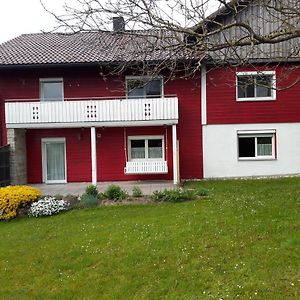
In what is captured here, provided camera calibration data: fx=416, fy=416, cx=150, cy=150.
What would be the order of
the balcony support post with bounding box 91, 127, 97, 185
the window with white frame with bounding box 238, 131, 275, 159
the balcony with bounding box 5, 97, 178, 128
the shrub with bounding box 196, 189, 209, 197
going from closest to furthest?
the shrub with bounding box 196, 189, 209, 197, the balcony support post with bounding box 91, 127, 97, 185, the balcony with bounding box 5, 97, 178, 128, the window with white frame with bounding box 238, 131, 275, 159

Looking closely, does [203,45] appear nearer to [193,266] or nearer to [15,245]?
[193,266]

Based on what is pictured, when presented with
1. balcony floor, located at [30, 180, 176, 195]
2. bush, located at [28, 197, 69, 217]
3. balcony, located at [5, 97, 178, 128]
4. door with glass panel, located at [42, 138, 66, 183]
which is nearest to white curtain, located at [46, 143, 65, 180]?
door with glass panel, located at [42, 138, 66, 183]

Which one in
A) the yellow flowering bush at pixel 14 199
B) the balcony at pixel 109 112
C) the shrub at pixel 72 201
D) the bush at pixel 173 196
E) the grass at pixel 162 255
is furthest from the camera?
the balcony at pixel 109 112

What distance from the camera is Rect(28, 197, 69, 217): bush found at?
11.2m

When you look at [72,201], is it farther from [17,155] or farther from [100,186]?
[17,155]

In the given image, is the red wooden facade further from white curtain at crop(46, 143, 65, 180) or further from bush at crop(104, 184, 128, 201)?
bush at crop(104, 184, 128, 201)

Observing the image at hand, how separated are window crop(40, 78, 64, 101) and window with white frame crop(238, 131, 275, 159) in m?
8.58

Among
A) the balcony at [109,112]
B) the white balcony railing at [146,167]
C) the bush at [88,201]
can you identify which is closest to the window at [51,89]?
the balcony at [109,112]

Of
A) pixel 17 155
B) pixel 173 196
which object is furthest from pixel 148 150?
pixel 173 196

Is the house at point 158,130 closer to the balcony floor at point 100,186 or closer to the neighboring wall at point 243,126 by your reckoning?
the neighboring wall at point 243,126

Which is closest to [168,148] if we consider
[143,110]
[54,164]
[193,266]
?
[143,110]

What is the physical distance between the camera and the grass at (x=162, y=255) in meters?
5.46

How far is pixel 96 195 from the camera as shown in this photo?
42.1 ft

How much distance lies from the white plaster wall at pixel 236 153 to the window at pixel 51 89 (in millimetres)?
6961
